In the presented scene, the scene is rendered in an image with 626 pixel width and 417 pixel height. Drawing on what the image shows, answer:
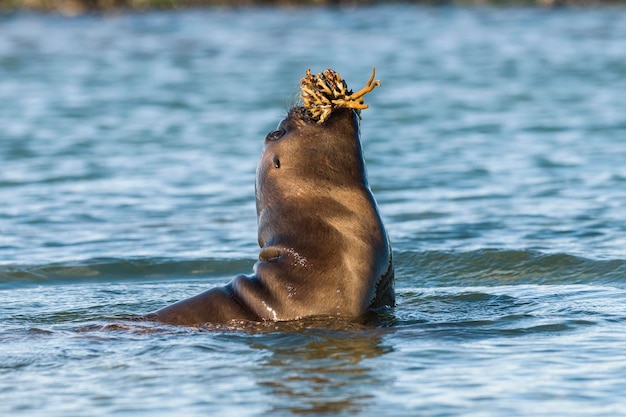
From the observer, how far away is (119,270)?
9820 millimetres

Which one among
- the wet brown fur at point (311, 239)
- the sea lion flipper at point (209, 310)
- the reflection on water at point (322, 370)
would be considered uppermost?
the wet brown fur at point (311, 239)

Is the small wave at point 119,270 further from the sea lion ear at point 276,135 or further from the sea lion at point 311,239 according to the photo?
the sea lion ear at point 276,135

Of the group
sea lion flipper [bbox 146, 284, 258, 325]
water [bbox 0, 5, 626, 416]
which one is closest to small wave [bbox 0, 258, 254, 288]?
water [bbox 0, 5, 626, 416]

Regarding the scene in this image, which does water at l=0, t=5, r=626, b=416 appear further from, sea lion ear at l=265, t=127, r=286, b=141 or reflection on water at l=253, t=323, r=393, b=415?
sea lion ear at l=265, t=127, r=286, b=141

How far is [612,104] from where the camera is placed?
18.9m

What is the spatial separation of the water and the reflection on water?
0.05 ft

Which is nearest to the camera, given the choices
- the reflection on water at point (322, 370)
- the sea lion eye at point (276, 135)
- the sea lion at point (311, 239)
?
the reflection on water at point (322, 370)

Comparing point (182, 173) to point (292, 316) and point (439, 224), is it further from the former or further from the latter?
point (292, 316)

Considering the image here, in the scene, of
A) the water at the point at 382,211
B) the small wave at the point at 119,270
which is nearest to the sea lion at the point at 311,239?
the water at the point at 382,211

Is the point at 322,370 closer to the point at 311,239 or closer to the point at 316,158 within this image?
the point at 311,239

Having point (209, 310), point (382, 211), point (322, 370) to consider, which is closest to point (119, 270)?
point (209, 310)

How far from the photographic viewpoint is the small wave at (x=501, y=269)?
29.9ft

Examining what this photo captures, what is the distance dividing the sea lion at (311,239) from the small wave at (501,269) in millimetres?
2260

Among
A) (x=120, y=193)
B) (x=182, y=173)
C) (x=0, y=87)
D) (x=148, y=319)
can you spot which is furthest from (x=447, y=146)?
(x=0, y=87)
